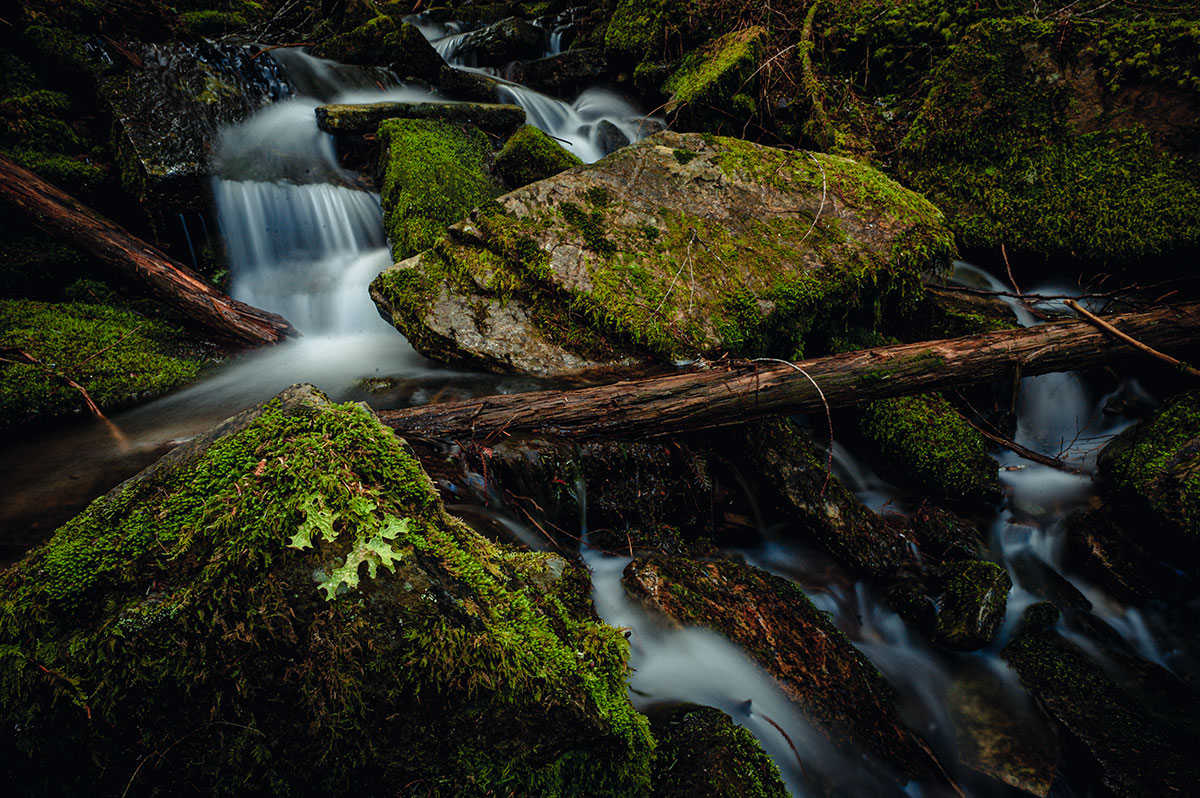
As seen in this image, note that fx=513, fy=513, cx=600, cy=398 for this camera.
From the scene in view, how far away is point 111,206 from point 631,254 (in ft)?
18.5

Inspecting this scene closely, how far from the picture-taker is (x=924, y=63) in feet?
22.1

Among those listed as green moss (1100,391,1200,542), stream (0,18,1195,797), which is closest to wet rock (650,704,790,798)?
stream (0,18,1195,797)

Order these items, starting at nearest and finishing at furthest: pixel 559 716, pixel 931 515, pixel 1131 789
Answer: pixel 559 716 < pixel 1131 789 < pixel 931 515

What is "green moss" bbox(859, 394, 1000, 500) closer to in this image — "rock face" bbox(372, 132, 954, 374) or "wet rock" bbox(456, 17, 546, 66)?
"rock face" bbox(372, 132, 954, 374)

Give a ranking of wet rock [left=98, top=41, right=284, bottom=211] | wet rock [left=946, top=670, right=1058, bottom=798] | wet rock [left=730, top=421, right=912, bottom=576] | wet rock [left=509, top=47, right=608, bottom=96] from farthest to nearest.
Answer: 1. wet rock [left=509, top=47, right=608, bottom=96]
2. wet rock [left=98, top=41, right=284, bottom=211]
3. wet rock [left=730, top=421, right=912, bottom=576]
4. wet rock [left=946, top=670, right=1058, bottom=798]

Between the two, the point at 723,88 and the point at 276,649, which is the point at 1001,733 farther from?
the point at 723,88

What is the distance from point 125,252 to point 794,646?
6.51m

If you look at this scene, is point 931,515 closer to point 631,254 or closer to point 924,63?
point 631,254

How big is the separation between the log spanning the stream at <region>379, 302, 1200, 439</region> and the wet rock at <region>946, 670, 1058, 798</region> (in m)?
1.87

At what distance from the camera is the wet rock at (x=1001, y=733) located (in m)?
2.67

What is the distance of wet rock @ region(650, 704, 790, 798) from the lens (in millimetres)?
1691

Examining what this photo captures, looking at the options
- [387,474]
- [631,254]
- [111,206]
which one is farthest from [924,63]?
[111,206]

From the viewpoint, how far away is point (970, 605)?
3287mm

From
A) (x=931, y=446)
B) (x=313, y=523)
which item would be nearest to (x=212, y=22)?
(x=313, y=523)
